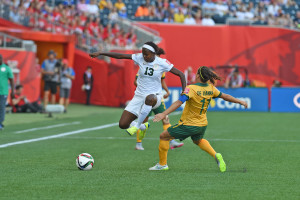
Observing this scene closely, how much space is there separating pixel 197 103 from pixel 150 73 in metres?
2.25

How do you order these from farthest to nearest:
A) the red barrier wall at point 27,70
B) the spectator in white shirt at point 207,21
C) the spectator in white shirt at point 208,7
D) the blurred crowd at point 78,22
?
1. the spectator in white shirt at point 208,7
2. the spectator in white shirt at point 207,21
3. the blurred crowd at point 78,22
4. the red barrier wall at point 27,70

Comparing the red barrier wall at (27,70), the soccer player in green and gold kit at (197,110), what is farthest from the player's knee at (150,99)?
the red barrier wall at (27,70)

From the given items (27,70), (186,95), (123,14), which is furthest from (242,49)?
(186,95)

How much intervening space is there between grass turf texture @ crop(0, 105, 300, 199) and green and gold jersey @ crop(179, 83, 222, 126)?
2.55 ft

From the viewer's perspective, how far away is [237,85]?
31.3 m

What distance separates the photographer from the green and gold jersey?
31.4ft

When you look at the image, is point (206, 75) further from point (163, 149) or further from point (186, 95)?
point (163, 149)

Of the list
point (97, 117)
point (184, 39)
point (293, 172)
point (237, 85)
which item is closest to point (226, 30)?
point (184, 39)

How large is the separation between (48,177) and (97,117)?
48.6 ft

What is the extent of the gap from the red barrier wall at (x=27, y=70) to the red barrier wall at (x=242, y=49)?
1110 cm

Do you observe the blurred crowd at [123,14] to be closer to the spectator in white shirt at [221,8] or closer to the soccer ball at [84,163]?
the spectator in white shirt at [221,8]

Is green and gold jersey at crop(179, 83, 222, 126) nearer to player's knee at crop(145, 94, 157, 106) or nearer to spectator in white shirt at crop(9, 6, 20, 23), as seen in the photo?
player's knee at crop(145, 94, 157, 106)

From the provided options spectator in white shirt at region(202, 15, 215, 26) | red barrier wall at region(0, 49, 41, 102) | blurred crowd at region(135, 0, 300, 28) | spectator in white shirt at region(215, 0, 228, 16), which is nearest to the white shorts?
red barrier wall at region(0, 49, 41, 102)

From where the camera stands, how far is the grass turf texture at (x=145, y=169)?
25.3ft
